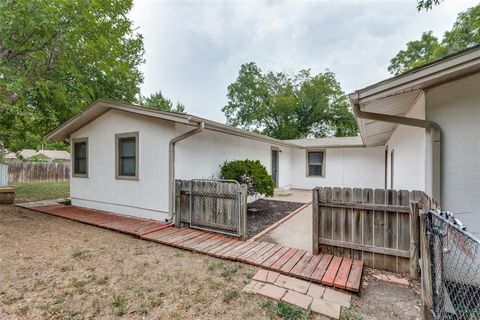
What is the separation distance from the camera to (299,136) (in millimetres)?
25906

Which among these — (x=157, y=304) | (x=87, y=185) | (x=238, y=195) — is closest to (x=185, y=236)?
(x=238, y=195)

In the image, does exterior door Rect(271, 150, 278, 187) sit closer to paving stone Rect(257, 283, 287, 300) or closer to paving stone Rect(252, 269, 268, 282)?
paving stone Rect(252, 269, 268, 282)

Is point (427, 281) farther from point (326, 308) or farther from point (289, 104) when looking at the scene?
point (289, 104)

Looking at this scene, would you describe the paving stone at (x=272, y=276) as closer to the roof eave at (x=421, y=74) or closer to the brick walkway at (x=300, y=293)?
the brick walkway at (x=300, y=293)


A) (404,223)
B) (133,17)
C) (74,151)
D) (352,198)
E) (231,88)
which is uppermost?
(231,88)

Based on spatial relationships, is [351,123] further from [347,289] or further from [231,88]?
[347,289]

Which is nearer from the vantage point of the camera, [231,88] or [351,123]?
[351,123]

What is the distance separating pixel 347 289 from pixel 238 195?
2431 mm

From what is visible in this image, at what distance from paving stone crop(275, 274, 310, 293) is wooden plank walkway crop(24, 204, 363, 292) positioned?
88 millimetres

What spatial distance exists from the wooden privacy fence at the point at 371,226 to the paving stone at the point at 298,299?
3.98ft

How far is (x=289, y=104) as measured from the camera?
2458 centimetres

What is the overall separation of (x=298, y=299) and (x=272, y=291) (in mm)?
326

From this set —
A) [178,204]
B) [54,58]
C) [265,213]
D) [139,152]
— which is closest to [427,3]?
[265,213]

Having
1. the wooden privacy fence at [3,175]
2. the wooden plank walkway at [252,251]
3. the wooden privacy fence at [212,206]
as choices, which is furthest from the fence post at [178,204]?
the wooden privacy fence at [3,175]
